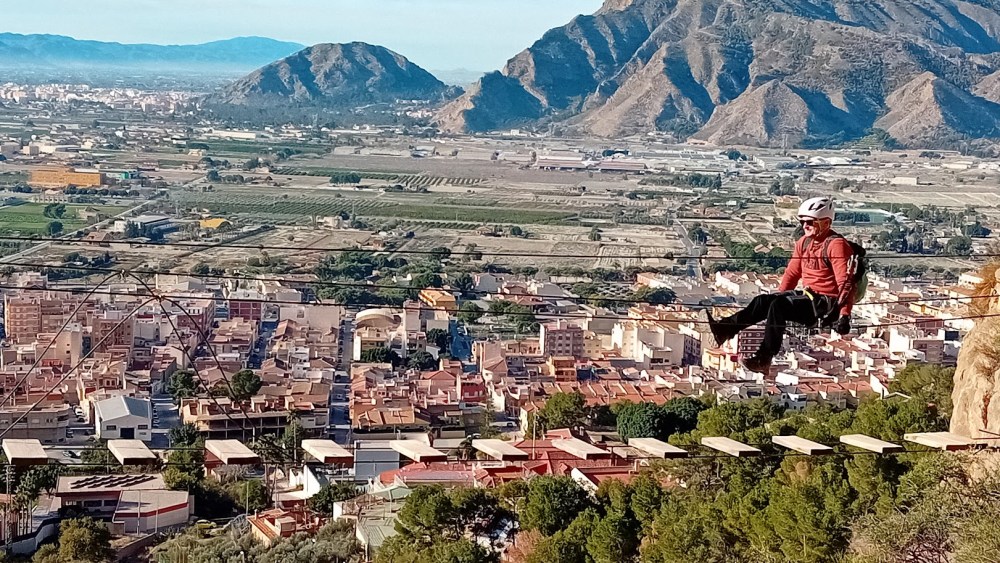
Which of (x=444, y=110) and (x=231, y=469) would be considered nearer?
(x=231, y=469)

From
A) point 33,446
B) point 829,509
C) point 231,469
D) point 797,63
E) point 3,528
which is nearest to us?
point 33,446

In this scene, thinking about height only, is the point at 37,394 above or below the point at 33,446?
below

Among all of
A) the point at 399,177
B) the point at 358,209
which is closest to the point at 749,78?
the point at 399,177

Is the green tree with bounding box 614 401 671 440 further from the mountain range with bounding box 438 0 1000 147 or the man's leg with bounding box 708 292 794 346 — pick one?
the mountain range with bounding box 438 0 1000 147

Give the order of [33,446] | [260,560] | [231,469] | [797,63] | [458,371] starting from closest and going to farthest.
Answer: [33,446] → [260,560] → [231,469] → [458,371] → [797,63]

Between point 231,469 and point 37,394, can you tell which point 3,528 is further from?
point 37,394

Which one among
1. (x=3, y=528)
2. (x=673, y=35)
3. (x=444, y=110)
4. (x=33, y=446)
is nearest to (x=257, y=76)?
(x=444, y=110)
